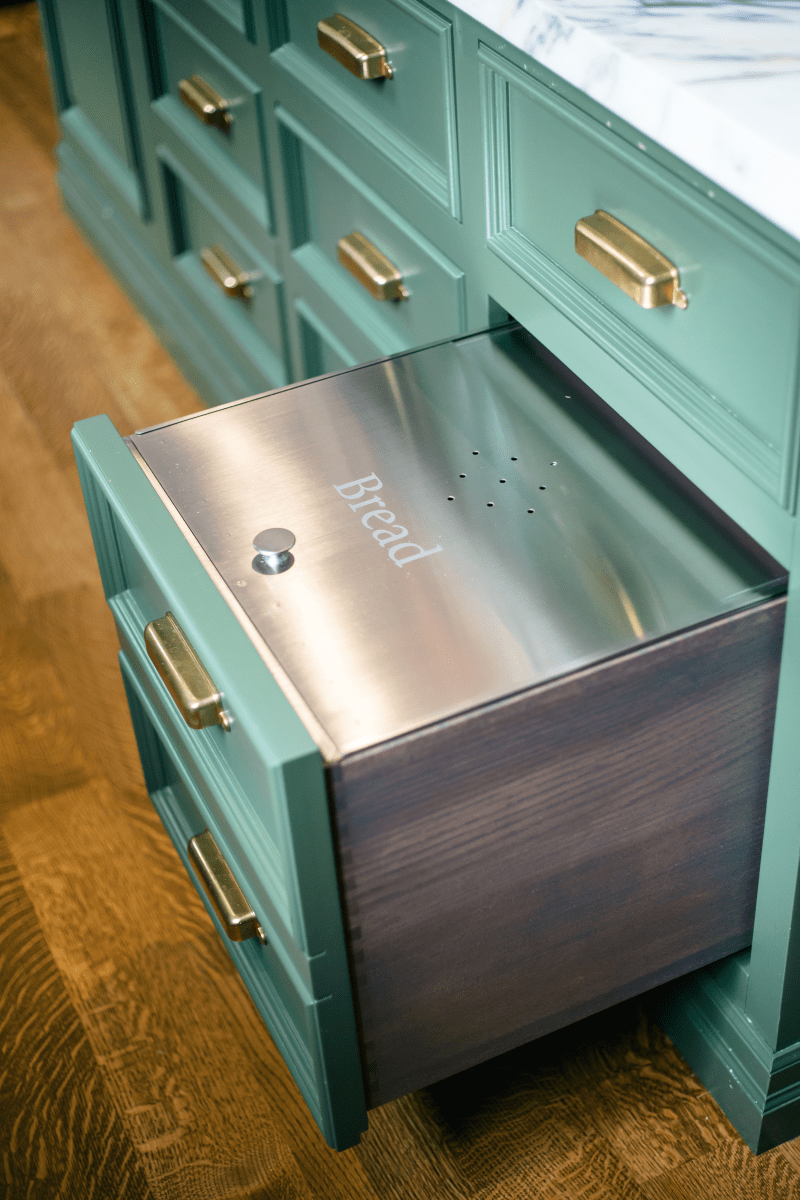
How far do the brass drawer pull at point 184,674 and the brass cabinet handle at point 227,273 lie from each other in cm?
83

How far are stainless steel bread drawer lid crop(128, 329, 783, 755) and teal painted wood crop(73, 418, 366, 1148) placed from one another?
2cm

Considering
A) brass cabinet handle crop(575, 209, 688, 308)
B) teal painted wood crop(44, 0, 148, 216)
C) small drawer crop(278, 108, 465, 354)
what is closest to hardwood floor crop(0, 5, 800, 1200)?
small drawer crop(278, 108, 465, 354)

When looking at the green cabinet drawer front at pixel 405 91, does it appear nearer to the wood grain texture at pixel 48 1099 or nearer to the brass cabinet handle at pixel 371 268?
the brass cabinet handle at pixel 371 268

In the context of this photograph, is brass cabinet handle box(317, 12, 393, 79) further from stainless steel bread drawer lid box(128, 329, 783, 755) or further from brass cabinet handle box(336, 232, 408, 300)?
stainless steel bread drawer lid box(128, 329, 783, 755)

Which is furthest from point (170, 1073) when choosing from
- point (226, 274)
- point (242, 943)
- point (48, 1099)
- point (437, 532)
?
point (226, 274)

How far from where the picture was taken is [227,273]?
5.15ft

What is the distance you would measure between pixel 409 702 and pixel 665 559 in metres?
0.19

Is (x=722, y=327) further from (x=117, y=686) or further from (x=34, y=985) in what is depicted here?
(x=117, y=686)

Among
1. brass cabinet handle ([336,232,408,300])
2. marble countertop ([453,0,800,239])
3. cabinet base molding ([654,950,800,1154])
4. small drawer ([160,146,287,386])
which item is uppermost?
marble countertop ([453,0,800,239])

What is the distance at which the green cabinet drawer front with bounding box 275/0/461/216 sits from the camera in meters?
0.94

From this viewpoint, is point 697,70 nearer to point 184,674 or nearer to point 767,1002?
point 184,674

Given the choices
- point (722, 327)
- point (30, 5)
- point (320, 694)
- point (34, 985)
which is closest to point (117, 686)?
point (34, 985)

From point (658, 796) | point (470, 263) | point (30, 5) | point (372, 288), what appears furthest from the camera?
point (30, 5)

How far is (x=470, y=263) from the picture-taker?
38.6 inches
